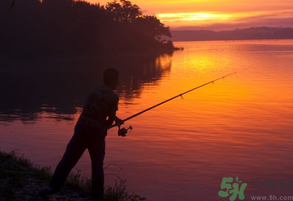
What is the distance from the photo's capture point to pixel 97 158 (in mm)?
5820

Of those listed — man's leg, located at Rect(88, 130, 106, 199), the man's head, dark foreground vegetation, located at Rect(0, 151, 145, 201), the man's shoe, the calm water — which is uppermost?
the man's head

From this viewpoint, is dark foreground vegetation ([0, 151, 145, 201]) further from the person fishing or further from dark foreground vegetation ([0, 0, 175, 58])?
dark foreground vegetation ([0, 0, 175, 58])

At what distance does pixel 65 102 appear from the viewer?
18688 millimetres

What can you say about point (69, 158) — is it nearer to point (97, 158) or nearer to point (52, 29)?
point (97, 158)

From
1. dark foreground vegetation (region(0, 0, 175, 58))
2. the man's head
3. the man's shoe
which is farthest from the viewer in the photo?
dark foreground vegetation (region(0, 0, 175, 58))

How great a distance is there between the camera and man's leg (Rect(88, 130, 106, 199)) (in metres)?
5.77

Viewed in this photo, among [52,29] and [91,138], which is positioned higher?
[52,29]

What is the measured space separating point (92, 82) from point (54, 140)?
16.8 m

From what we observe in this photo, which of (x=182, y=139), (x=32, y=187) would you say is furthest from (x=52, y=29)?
(x=32, y=187)

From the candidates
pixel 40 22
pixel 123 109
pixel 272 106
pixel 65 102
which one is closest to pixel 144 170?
pixel 123 109

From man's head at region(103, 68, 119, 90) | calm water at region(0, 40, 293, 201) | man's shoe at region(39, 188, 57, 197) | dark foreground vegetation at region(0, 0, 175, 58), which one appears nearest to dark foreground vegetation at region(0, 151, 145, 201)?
man's shoe at region(39, 188, 57, 197)

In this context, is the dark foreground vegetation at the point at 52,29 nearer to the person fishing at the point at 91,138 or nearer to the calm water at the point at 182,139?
the calm water at the point at 182,139

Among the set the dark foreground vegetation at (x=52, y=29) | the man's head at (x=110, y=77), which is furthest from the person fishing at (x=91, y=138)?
the dark foreground vegetation at (x=52, y=29)

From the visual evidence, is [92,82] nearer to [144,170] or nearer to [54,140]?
[54,140]
